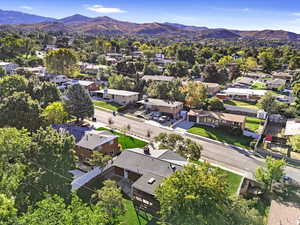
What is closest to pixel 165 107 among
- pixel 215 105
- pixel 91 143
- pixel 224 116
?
pixel 215 105

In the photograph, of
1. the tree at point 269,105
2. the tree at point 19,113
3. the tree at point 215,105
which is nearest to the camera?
the tree at point 19,113

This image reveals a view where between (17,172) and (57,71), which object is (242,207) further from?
(57,71)

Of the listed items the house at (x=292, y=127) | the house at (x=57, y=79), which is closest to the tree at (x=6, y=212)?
the house at (x=292, y=127)

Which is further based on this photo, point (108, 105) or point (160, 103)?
point (108, 105)

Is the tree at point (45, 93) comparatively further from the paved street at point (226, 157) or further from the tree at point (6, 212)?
the tree at point (6, 212)

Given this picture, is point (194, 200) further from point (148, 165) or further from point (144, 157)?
point (144, 157)
